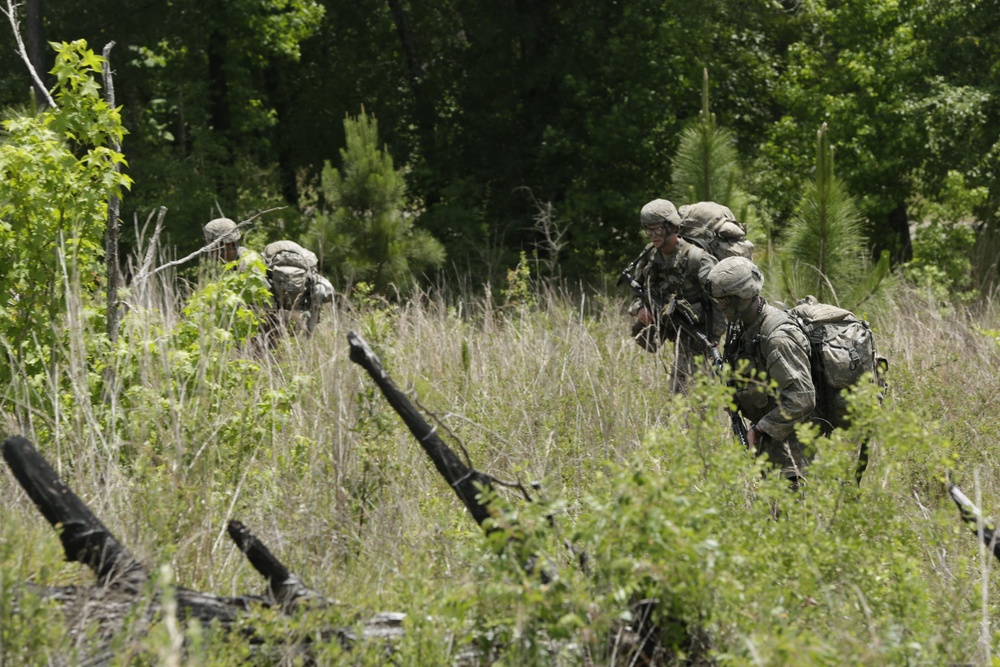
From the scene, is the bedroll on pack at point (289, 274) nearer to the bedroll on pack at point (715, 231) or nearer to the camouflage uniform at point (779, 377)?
the bedroll on pack at point (715, 231)

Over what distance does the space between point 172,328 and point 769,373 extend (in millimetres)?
2386

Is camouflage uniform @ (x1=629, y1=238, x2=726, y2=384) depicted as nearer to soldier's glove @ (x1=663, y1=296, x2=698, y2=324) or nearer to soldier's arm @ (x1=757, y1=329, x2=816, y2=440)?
soldier's glove @ (x1=663, y1=296, x2=698, y2=324)

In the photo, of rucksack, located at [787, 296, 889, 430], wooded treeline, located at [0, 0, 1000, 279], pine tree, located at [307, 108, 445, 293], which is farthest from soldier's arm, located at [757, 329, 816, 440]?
wooded treeline, located at [0, 0, 1000, 279]

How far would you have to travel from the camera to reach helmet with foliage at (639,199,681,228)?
253 inches

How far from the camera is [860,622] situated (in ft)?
10.5

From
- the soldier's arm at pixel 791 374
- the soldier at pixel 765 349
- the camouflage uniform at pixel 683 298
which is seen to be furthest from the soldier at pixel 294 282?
the soldier's arm at pixel 791 374

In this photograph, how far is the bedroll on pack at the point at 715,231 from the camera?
660 centimetres

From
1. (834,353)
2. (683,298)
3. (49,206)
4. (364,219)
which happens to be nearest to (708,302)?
(683,298)

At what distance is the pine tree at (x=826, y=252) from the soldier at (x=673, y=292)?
1601mm

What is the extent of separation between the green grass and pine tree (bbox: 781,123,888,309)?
7.77 ft

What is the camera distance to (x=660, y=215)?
253 inches

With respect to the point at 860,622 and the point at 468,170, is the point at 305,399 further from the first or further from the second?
the point at 468,170

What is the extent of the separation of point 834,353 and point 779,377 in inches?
11.0

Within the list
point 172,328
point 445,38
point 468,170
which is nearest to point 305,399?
point 172,328
